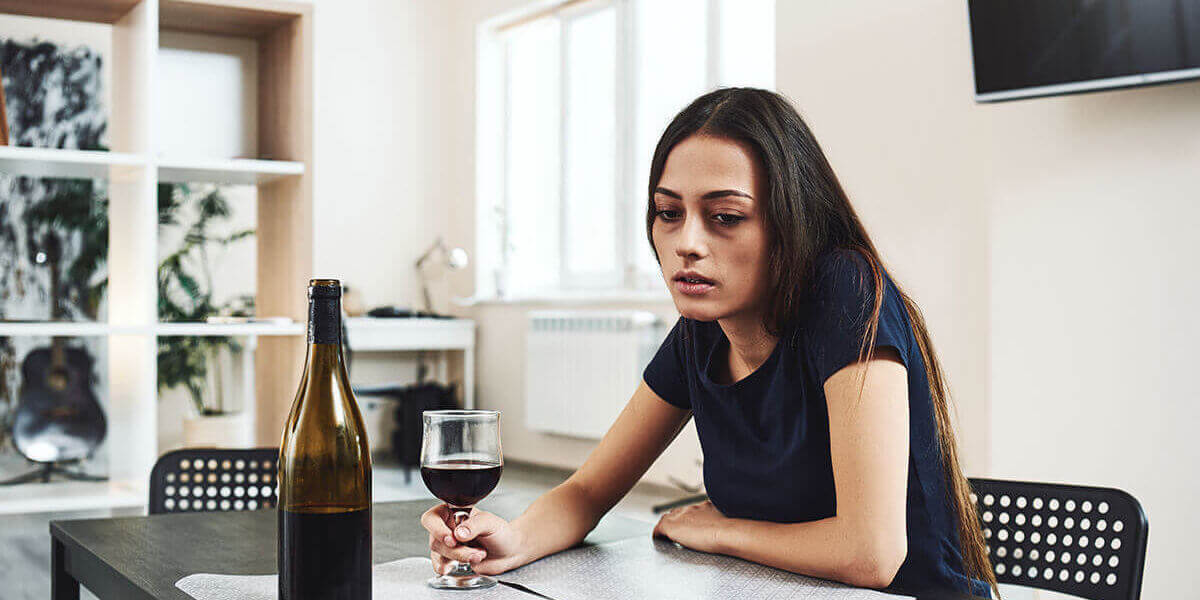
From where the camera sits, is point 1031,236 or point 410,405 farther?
point 410,405

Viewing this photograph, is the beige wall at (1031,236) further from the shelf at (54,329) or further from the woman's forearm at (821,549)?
the shelf at (54,329)

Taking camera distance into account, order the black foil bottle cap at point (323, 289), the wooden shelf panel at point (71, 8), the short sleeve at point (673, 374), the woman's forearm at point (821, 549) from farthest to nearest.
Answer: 1. the wooden shelf panel at point (71, 8)
2. the short sleeve at point (673, 374)
3. the woman's forearm at point (821, 549)
4. the black foil bottle cap at point (323, 289)

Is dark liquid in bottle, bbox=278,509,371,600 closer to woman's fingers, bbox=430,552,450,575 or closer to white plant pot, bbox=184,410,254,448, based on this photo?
woman's fingers, bbox=430,552,450,575

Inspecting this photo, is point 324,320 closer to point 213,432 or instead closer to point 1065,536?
point 1065,536

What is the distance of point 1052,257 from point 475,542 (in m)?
2.18

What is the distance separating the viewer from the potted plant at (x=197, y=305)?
5.41m

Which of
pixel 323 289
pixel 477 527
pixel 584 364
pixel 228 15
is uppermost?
pixel 228 15

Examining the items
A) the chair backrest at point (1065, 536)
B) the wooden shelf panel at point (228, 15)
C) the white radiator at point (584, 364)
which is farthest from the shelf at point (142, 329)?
the white radiator at point (584, 364)

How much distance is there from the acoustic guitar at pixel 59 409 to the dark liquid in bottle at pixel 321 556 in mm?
2094

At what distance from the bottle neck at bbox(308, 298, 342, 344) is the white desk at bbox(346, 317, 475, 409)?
4953 millimetres

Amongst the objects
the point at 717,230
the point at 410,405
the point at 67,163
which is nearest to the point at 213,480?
the point at 717,230

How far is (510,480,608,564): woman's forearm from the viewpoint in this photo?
1.14 meters

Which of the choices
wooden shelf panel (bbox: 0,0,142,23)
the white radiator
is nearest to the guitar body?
wooden shelf panel (bbox: 0,0,142,23)

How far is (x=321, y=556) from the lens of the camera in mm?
835
